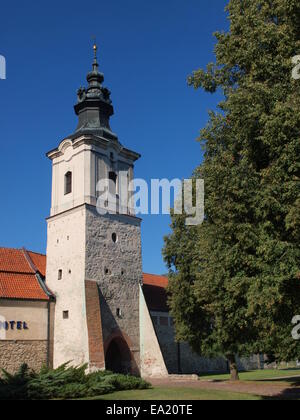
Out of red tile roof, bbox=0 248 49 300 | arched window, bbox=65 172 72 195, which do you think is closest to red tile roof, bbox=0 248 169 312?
red tile roof, bbox=0 248 49 300

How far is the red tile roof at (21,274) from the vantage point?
86.7 feet

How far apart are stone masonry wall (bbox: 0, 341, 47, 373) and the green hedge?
6621 millimetres

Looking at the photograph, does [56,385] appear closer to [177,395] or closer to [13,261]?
[177,395]

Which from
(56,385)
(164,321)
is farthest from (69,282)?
(56,385)

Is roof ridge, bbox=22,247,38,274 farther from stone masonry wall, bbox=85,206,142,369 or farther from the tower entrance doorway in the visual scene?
the tower entrance doorway

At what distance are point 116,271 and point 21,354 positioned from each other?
738 centimetres

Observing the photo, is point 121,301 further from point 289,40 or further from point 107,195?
point 289,40

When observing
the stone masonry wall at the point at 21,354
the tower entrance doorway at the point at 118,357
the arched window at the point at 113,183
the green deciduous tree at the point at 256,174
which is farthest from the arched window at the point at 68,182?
the green deciduous tree at the point at 256,174

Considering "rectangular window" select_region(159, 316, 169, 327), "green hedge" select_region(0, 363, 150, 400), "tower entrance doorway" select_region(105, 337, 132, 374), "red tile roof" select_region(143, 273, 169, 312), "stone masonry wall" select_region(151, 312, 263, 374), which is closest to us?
"green hedge" select_region(0, 363, 150, 400)

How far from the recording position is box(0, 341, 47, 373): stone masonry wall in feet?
80.8

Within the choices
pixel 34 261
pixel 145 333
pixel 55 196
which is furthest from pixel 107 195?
pixel 145 333

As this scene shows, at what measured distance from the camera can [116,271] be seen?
94.5 ft

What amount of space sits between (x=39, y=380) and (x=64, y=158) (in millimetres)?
16547

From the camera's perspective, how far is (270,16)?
1266 cm
